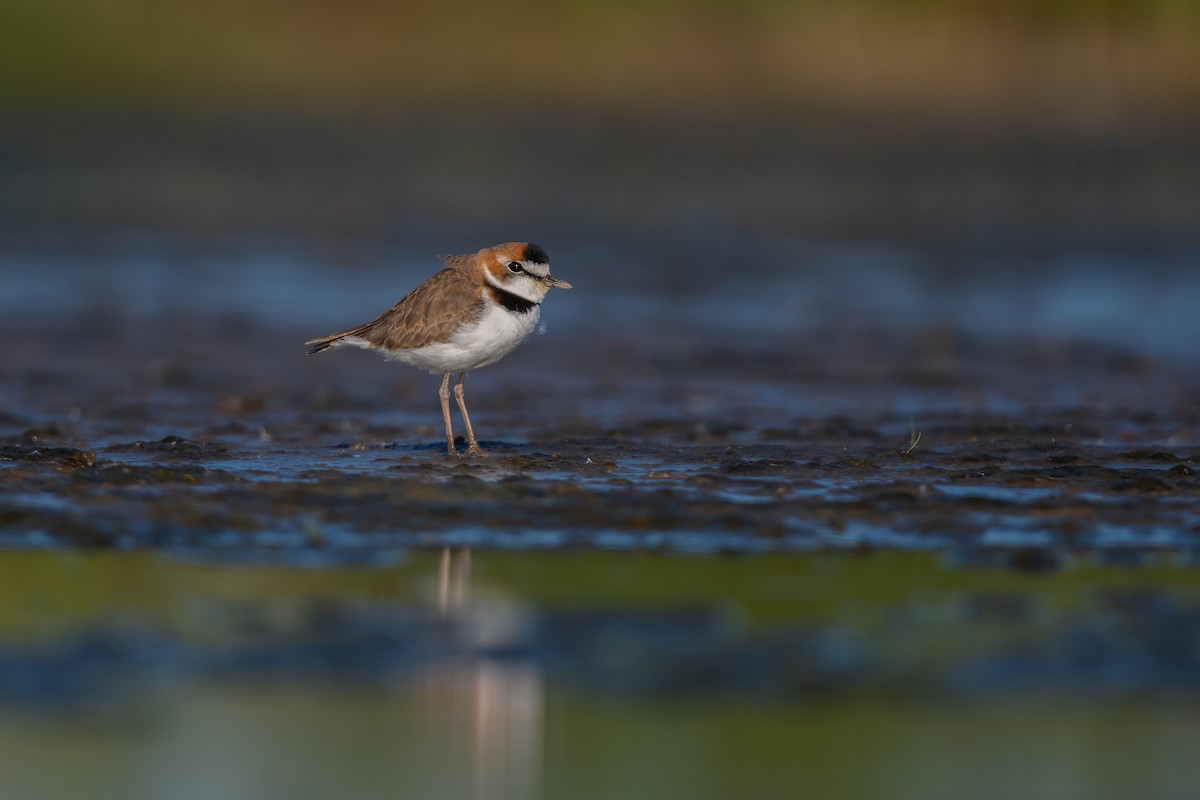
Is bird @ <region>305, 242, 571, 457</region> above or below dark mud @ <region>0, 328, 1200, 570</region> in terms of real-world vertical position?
above

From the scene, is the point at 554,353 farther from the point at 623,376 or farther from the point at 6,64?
the point at 6,64

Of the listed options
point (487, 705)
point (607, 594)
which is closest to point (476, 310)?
point (607, 594)

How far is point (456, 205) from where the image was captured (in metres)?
29.5

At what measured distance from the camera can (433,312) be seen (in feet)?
39.8

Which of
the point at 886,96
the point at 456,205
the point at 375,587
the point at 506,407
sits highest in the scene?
the point at 886,96

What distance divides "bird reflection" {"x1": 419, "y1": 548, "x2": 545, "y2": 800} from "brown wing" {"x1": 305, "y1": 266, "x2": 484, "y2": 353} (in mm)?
4253

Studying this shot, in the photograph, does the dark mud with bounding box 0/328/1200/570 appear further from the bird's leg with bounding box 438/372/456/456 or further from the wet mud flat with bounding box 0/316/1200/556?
the bird's leg with bounding box 438/372/456/456

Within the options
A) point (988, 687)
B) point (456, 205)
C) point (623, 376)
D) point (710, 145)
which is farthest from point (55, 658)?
point (710, 145)

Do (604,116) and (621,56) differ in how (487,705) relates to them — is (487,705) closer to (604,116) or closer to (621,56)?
(604,116)

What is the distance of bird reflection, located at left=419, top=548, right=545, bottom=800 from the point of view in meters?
→ 6.11

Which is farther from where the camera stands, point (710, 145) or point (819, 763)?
point (710, 145)

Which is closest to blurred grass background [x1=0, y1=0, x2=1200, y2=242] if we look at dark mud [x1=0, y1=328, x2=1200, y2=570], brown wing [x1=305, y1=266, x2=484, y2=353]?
dark mud [x1=0, y1=328, x2=1200, y2=570]

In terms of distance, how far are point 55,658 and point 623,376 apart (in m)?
10.1

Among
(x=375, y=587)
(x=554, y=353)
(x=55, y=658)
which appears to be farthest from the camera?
(x=554, y=353)
